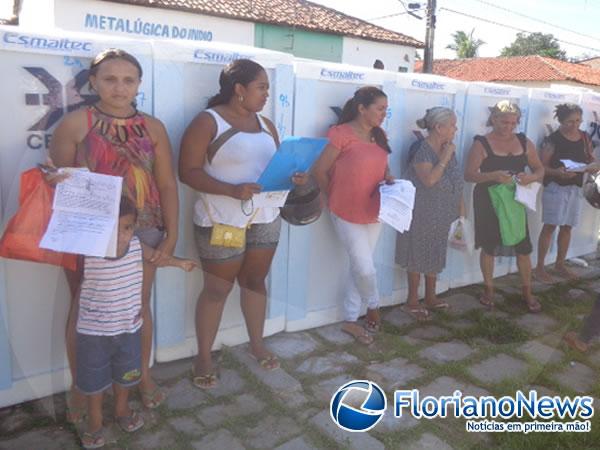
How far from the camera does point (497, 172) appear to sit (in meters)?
4.64

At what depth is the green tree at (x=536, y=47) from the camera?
4791 cm

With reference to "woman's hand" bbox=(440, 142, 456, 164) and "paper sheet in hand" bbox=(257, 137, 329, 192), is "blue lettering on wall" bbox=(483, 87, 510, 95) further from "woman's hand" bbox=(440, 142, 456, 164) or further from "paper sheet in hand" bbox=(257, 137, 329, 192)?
"paper sheet in hand" bbox=(257, 137, 329, 192)

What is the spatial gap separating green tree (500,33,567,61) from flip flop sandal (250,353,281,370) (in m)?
50.7

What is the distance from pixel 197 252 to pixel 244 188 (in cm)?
68

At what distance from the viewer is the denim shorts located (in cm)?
323

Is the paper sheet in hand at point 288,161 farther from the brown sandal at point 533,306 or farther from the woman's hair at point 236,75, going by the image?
the brown sandal at point 533,306

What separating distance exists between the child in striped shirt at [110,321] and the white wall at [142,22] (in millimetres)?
13529

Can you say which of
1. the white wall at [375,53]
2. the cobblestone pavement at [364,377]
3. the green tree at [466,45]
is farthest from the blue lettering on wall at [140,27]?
the green tree at [466,45]

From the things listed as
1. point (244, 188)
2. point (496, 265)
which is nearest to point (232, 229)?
point (244, 188)

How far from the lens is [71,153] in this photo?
8.68 ft

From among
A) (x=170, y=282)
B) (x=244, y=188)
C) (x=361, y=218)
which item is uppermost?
(x=244, y=188)

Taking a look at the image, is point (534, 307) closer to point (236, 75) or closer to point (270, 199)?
point (270, 199)

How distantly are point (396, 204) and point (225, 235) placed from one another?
128cm

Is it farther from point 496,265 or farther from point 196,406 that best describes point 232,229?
point 496,265
